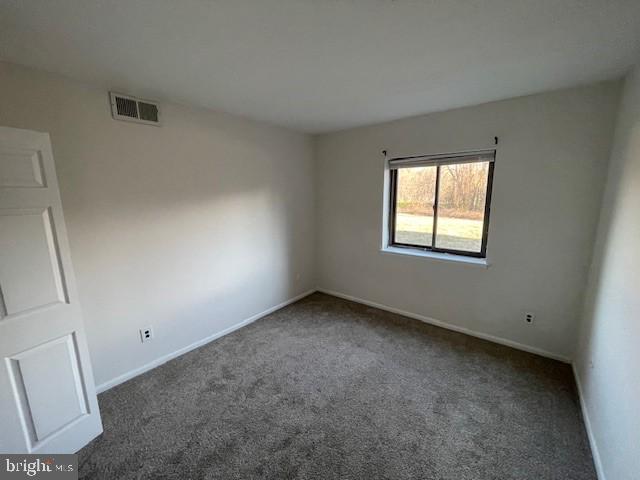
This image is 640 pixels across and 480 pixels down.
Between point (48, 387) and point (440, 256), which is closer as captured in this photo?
point (48, 387)

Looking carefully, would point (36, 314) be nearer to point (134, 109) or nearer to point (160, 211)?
point (160, 211)

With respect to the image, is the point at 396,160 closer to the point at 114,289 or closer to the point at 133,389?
the point at 114,289

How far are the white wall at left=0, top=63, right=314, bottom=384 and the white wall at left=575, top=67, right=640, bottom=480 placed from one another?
2.97 meters

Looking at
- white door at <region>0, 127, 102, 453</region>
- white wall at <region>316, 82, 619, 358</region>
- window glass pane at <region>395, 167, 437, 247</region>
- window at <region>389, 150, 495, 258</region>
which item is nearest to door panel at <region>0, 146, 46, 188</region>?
white door at <region>0, 127, 102, 453</region>

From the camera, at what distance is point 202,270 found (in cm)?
264

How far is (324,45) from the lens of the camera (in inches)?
57.0

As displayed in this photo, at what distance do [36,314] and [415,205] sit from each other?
131 inches

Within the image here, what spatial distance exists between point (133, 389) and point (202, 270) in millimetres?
1090

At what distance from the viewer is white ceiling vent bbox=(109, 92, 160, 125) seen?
1968mm

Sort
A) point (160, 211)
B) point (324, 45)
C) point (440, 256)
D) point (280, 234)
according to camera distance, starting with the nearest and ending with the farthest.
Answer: point (324, 45), point (160, 211), point (440, 256), point (280, 234)

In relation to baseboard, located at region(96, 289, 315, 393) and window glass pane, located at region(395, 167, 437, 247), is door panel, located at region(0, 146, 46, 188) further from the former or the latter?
window glass pane, located at region(395, 167, 437, 247)

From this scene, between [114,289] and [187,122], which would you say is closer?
[114,289]

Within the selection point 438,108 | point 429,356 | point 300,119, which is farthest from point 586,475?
point 300,119

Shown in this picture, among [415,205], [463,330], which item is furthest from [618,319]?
[415,205]
